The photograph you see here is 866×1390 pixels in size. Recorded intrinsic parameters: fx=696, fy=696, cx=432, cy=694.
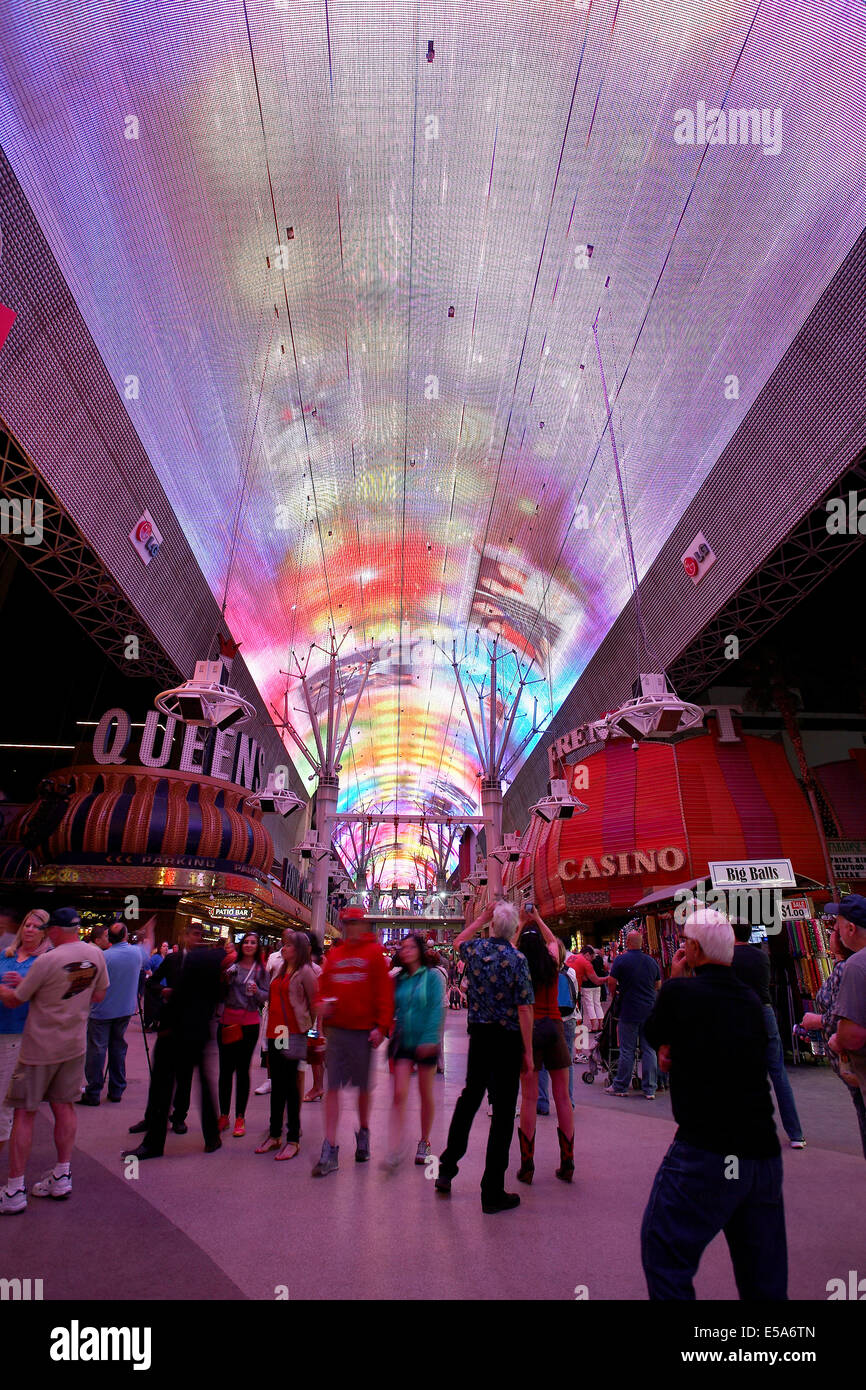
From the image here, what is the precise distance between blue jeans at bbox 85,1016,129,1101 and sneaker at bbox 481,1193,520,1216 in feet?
15.6

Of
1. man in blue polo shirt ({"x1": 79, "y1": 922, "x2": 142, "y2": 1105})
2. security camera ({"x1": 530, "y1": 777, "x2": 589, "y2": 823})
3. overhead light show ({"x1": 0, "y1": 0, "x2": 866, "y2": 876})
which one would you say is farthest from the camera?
security camera ({"x1": 530, "y1": 777, "x2": 589, "y2": 823})

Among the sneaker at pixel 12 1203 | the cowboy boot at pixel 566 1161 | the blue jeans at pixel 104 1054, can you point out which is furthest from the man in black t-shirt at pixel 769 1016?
the blue jeans at pixel 104 1054

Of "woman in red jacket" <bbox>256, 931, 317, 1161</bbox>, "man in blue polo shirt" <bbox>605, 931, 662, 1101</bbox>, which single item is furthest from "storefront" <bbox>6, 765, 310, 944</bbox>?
"man in blue polo shirt" <bbox>605, 931, 662, 1101</bbox>

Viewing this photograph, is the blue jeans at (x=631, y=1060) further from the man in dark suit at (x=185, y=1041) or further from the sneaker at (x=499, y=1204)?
the man in dark suit at (x=185, y=1041)

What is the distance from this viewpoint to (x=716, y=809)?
16422 millimetres

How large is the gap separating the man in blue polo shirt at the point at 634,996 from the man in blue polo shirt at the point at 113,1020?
529 cm

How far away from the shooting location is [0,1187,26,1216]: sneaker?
374cm

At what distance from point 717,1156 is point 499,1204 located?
7.81 ft

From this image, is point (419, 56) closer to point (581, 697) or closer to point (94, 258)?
point (94, 258)

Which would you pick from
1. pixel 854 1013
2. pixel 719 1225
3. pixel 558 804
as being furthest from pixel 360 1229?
pixel 558 804

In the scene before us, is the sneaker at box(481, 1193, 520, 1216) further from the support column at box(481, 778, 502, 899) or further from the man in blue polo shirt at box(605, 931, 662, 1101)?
the support column at box(481, 778, 502, 899)

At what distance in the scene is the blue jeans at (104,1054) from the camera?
7215 mm

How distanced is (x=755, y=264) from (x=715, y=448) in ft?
10.1

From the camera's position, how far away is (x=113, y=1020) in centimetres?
728
